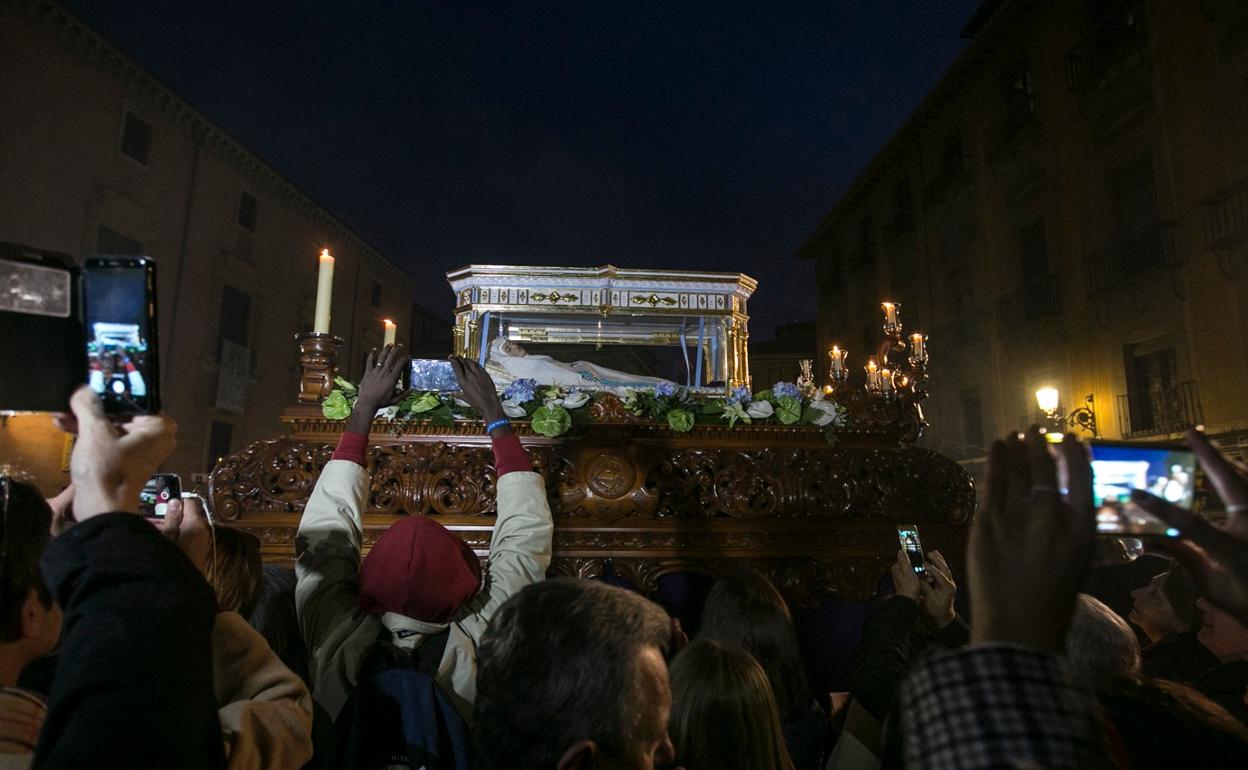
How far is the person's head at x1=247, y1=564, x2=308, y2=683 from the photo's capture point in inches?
82.0

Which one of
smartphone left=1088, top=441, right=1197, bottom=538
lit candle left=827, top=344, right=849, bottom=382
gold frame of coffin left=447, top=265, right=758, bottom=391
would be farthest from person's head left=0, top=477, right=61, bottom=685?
gold frame of coffin left=447, top=265, right=758, bottom=391

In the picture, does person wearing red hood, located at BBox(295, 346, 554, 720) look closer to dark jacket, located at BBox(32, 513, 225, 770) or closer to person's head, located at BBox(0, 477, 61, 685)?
person's head, located at BBox(0, 477, 61, 685)

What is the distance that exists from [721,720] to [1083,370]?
14070mm

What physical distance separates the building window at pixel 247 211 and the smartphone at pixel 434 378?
16426mm

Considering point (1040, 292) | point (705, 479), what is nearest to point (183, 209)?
point (705, 479)

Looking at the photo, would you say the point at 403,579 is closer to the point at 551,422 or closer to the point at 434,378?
the point at 551,422

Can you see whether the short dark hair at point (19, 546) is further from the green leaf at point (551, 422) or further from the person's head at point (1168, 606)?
the person's head at point (1168, 606)

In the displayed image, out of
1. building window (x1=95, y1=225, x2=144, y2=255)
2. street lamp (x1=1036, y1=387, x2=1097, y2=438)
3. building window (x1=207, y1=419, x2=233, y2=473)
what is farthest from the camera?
building window (x1=207, y1=419, x2=233, y2=473)

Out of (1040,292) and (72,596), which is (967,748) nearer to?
(72,596)

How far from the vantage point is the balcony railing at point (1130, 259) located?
10.9m

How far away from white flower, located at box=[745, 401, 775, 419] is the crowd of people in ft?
3.50

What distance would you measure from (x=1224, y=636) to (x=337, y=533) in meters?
2.34

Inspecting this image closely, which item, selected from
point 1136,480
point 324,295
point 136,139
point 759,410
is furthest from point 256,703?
point 136,139

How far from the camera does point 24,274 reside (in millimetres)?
899
